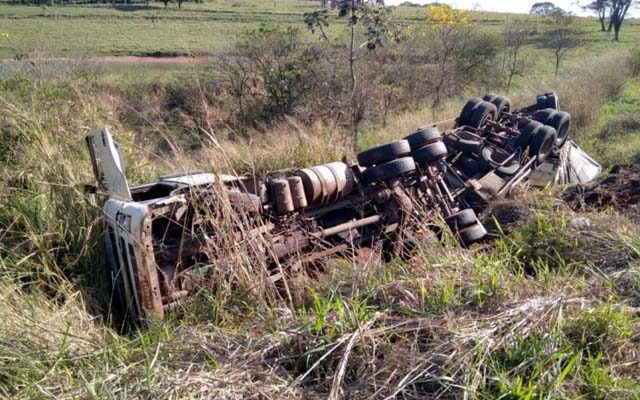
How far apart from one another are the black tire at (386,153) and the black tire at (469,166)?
195cm

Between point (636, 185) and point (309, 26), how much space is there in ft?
22.2

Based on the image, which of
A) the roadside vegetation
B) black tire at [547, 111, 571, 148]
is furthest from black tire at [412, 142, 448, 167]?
black tire at [547, 111, 571, 148]

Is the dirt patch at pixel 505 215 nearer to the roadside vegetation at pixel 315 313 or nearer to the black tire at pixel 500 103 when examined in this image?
the roadside vegetation at pixel 315 313

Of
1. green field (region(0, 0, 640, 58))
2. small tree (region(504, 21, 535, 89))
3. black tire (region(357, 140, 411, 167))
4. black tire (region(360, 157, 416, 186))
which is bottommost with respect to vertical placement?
black tire (region(360, 157, 416, 186))

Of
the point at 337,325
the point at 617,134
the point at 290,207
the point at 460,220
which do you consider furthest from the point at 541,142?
the point at 617,134

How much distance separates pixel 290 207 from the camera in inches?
166

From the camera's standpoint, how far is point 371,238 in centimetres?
469

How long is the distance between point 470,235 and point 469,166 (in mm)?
2097

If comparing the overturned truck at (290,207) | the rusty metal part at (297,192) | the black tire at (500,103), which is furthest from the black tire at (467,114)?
the rusty metal part at (297,192)

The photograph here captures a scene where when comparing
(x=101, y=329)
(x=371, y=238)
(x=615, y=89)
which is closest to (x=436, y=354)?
(x=101, y=329)

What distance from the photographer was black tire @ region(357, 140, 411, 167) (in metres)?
4.93

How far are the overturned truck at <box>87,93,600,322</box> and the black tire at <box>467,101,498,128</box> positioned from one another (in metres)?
0.46

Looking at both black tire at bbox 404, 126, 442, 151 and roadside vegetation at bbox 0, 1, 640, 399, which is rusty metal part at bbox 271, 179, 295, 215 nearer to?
roadside vegetation at bbox 0, 1, 640, 399

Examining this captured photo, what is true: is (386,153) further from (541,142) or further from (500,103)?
(500,103)
